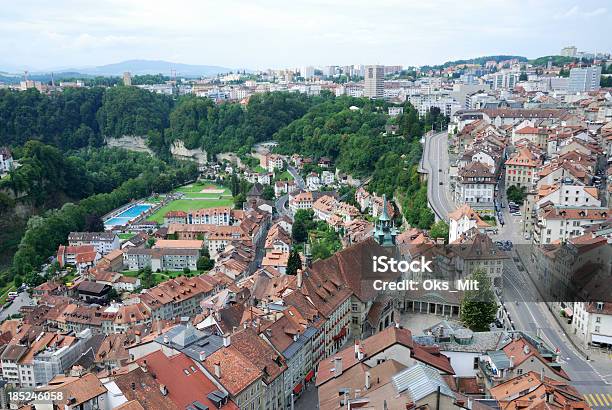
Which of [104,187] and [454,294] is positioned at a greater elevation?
[454,294]

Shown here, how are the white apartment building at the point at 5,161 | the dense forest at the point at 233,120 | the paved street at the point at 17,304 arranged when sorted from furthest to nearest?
1. the dense forest at the point at 233,120
2. the white apartment building at the point at 5,161
3. the paved street at the point at 17,304

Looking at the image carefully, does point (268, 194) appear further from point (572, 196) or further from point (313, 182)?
point (572, 196)

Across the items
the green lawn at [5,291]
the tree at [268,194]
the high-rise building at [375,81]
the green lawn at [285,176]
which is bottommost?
the green lawn at [5,291]

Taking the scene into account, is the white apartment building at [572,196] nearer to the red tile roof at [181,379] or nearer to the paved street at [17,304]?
the red tile roof at [181,379]

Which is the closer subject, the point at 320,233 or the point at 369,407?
the point at 369,407

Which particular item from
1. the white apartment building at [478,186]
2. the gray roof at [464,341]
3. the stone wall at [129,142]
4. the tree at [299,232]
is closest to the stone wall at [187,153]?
the stone wall at [129,142]

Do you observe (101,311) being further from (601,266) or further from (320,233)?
(601,266)

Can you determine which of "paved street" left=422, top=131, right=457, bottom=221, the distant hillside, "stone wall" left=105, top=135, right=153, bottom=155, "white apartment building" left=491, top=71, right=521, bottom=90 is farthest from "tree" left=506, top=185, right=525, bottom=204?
the distant hillside

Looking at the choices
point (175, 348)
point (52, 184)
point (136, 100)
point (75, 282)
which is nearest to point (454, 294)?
point (175, 348)

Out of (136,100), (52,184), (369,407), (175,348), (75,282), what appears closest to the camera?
(369,407)
